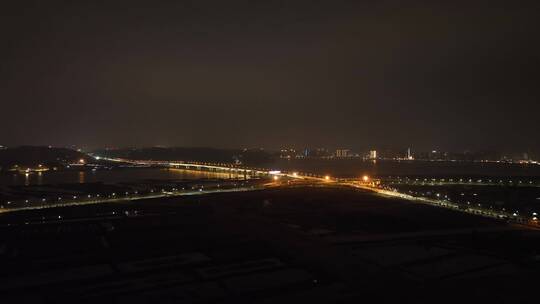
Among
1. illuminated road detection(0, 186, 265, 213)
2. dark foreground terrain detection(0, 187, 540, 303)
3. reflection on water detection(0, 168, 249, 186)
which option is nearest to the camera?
dark foreground terrain detection(0, 187, 540, 303)

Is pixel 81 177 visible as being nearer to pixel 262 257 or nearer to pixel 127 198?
pixel 127 198

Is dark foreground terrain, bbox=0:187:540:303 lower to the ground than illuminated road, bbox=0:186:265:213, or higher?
lower

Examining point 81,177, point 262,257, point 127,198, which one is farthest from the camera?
point 81,177

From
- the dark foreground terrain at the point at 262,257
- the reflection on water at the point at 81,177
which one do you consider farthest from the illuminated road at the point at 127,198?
the reflection on water at the point at 81,177

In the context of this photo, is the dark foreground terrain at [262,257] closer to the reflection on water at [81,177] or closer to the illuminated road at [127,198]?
the illuminated road at [127,198]

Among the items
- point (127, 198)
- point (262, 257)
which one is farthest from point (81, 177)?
point (262, 257)

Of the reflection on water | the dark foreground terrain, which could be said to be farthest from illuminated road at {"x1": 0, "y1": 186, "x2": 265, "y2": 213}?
the reflection on water

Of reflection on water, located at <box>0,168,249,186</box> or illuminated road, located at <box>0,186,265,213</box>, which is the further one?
reflection on water, located at <box>0,168,249,186</box>

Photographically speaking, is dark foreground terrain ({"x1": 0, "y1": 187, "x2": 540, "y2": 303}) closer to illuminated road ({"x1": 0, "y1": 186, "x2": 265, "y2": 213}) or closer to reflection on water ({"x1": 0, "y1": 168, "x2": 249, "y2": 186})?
illuminated road ({"x1": 0, "y1": 186, "x2": 265, "y2": 213})
